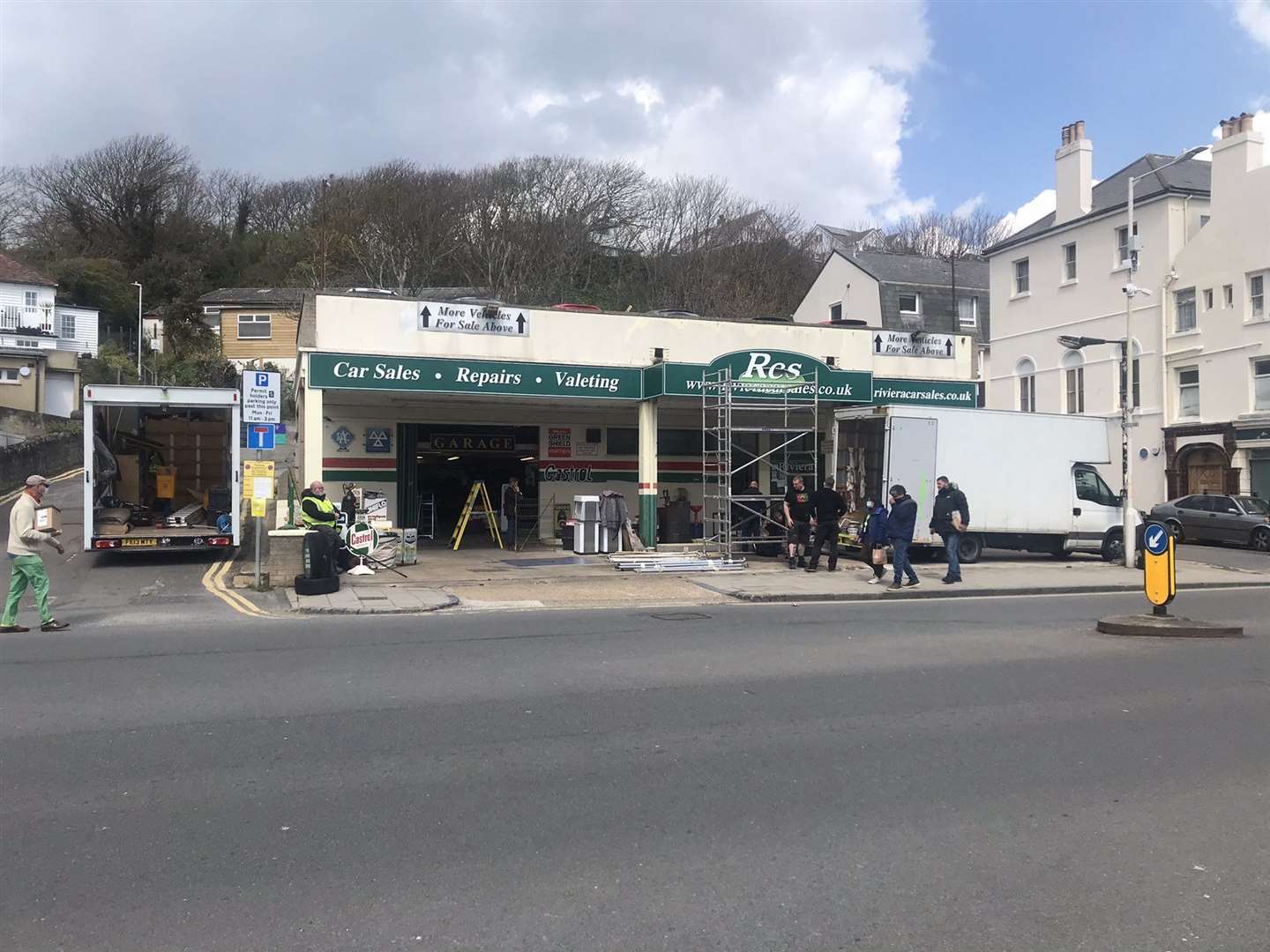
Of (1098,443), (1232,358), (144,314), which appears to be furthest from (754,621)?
(144,314)

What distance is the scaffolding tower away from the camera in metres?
19.5

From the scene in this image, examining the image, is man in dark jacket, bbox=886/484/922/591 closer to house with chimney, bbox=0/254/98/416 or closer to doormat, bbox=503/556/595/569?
doormat, bbox=503/556/595/569

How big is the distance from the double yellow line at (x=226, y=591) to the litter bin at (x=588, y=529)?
6.65 m

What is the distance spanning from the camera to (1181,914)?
14.1 ft

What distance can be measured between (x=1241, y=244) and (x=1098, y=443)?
1522cm

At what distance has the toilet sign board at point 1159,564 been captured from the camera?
11883mm

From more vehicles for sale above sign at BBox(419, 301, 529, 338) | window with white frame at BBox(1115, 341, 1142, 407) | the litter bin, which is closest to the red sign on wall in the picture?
the litter bin

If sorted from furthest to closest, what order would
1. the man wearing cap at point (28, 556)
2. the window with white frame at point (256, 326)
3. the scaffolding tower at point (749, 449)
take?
the window with white frame at point (256, 326) → the scaffolding tower at point (749, 449) → the man wearing cap at point (28, 556)

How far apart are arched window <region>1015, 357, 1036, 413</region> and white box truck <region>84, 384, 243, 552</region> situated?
29585 millimetres

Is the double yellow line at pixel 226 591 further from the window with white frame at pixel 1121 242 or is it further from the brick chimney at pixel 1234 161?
the brick chimney at pixel 1234 161

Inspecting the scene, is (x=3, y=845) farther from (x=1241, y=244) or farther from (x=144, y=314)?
(x=144, y=314)

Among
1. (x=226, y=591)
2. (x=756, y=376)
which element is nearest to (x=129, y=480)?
(x=226, y=591)

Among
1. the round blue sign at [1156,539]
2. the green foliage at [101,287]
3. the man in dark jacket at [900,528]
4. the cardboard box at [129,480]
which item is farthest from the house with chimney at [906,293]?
the green foliage at [101,287]

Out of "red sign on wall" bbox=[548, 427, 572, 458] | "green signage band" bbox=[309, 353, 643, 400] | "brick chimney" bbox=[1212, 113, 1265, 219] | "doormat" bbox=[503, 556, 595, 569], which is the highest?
"brick chimney" bbox=[1212, 113, 1265, 219]
